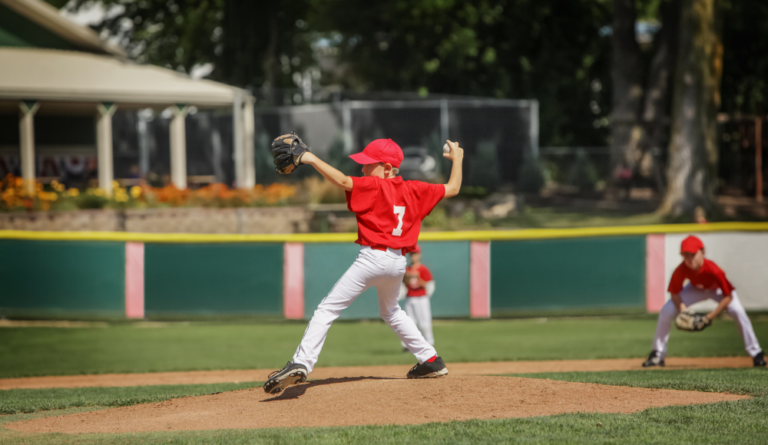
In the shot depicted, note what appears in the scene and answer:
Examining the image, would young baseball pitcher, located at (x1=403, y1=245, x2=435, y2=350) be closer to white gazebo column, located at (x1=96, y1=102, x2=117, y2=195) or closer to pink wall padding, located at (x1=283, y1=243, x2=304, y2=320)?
pink wall padding, located at (x1=283, y1=243, x2=304, y2=320)

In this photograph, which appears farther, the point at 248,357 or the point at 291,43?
the point at 291,43

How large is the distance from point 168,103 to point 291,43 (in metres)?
17.8

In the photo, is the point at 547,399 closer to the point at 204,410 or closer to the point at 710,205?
the point at 204,410

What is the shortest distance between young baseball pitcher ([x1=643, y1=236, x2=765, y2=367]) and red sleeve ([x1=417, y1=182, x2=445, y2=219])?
3.18m

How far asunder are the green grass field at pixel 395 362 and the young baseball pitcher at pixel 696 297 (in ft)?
1.89

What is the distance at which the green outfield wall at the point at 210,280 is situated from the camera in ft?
38.2

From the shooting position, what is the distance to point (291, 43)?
123 feet

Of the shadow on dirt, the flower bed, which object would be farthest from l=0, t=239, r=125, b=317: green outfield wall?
the shadow on dirt

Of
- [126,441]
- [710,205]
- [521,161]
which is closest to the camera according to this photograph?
[126,441]

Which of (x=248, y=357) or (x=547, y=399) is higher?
(x=547, y=399)

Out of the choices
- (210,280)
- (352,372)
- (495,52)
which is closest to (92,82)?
(210,280)

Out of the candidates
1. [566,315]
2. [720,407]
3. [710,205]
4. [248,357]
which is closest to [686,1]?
[710,205]

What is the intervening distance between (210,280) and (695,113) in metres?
Result: 15.6

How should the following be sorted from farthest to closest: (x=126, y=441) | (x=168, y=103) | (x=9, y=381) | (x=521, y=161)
→ (x=521, y=161) < (x=168, y=103) < (x=9, y=381) < (x=126, y=441)
